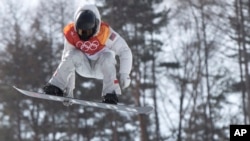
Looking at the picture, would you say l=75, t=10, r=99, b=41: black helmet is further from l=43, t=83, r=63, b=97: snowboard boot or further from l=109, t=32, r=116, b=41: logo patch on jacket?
l=43, t=83, r=63, b=97: snowboard boot

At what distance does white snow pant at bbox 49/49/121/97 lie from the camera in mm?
8016

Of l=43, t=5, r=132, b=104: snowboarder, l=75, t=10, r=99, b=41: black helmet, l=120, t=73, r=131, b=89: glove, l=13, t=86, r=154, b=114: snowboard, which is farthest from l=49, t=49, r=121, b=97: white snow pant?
l=75, t=10, r=99, b=41: black helmet

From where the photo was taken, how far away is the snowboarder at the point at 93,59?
26.1 feet

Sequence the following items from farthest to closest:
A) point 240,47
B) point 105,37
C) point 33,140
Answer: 1. point 33,140
2. point 240,47
3. point 105,37

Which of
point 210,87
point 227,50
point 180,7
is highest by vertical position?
point 180,7

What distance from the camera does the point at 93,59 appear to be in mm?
8180

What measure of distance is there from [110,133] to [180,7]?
7114mm

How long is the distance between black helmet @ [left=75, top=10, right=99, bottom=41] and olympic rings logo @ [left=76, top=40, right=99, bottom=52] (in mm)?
Result: 180

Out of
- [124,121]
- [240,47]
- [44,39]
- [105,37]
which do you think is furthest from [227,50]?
[105,37]

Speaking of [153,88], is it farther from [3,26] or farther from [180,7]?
[3,26]

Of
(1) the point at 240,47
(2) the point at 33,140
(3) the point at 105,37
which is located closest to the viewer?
(3) the point at 105,37

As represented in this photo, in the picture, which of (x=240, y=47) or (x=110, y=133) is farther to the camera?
(x=110, y=133)

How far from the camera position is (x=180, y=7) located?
1089 inches

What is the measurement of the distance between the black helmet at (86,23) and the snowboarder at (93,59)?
1 cm
